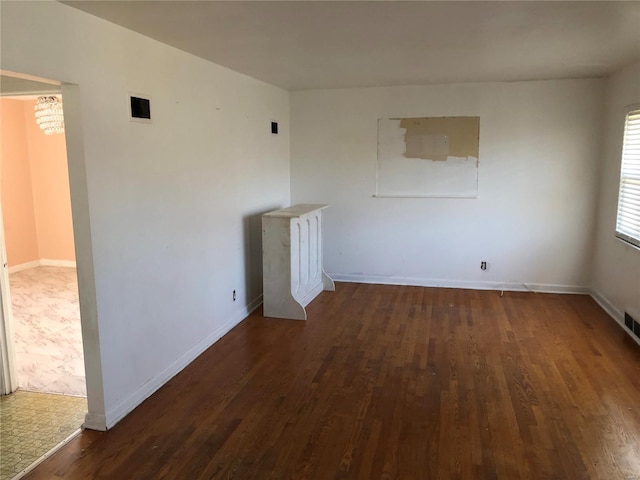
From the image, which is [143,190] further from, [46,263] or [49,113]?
[46,263]

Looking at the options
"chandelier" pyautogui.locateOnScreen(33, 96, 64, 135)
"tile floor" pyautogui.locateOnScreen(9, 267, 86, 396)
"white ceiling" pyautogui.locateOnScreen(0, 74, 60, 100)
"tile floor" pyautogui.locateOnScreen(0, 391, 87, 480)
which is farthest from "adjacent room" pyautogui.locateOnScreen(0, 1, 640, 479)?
"chandelier" pyautogui.locateOnScreen(33, 96, 64, 135)

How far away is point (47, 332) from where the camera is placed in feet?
14.5

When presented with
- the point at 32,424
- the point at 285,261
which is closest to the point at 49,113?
the point at 285,261

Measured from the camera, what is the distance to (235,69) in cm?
421

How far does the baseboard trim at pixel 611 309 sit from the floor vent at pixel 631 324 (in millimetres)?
34

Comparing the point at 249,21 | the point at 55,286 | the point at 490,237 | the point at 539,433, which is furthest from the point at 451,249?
the point at 55,286

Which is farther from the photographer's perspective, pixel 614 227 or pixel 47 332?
pixel 614 227

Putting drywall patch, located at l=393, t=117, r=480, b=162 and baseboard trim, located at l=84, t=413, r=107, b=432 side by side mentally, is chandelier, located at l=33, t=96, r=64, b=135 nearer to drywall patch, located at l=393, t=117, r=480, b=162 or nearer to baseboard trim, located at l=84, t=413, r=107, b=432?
baseboard trim, located at l=84, t=413, r=107, b=432

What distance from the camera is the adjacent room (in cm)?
254

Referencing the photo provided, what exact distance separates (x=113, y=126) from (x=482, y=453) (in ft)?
8.84

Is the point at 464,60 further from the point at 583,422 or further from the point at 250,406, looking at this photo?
the point at 250,406

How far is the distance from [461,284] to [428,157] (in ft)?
4.99

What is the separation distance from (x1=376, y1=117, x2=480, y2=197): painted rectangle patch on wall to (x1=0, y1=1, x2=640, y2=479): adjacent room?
24mm

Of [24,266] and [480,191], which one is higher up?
[480,191]
